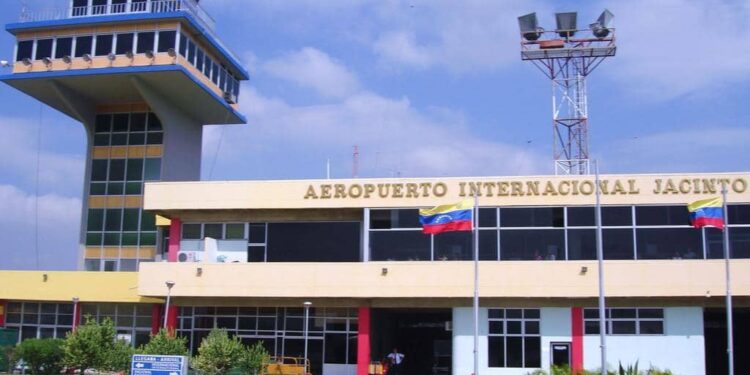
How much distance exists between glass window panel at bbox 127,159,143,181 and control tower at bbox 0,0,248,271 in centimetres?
5

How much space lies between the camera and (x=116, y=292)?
133ft

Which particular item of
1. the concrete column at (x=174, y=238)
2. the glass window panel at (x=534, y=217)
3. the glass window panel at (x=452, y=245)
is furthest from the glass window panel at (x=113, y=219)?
the glass window panel at (x=534, y=217)

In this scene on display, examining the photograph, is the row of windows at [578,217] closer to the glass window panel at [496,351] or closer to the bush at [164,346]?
the glass window panel at [496,351]

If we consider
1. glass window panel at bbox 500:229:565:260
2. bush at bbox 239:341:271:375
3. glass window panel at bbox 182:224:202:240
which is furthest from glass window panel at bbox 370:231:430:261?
glass window panel at bbox 182:224:202:240

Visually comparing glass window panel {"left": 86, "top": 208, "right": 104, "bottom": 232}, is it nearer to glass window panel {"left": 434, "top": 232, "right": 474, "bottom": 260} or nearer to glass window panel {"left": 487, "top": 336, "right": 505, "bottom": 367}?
glass window panel {"left": 434, "top": 232, "right": 474, "bottom": 260}

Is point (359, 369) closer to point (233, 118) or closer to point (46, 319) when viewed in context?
point (46, 319)

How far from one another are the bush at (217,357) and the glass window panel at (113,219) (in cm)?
1574

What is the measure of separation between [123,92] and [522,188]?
22201 mm

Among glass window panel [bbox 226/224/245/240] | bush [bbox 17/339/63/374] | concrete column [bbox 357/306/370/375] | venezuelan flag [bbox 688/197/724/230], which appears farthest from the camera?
glass window panel [bbox 226/224/245/240]

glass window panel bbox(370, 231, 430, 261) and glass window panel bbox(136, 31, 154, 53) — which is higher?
glass window panel bbox(136, 31, 154, 53)

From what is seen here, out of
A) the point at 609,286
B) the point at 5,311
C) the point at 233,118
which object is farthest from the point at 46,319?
the point at 609,286

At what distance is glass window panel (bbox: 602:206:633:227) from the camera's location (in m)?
34.7

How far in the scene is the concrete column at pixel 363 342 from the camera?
35250 mm

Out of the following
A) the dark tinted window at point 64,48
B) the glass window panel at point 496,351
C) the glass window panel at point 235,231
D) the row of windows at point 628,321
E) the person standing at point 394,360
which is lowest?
the person standing at point 394,360
